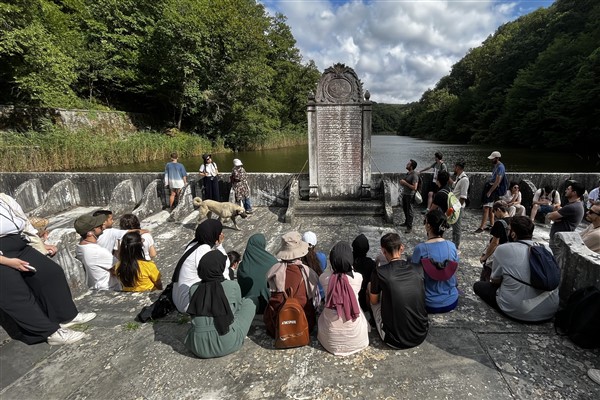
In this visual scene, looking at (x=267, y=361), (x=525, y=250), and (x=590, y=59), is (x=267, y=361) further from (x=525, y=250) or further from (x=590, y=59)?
(x=590, y=59)

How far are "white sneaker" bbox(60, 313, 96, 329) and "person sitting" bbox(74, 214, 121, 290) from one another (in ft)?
2.06

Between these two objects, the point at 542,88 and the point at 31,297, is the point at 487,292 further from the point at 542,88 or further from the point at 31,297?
the point at 542,88

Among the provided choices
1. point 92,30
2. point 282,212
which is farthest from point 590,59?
point 92,30

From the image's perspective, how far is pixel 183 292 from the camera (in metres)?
3.25

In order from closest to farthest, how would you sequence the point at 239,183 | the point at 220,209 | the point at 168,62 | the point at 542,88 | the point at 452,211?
1. the point at 452,211
2. the point at 220,209
3. the point at 239,183
4. the point at 168,62
5. the point at 542,88

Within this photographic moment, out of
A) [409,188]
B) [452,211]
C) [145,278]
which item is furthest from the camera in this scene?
[409,188]

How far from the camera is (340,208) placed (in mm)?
7828

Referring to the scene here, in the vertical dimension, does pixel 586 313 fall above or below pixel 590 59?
below

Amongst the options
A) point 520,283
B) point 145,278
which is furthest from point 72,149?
point 520,283

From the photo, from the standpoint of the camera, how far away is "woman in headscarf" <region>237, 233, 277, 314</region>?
11.1ft

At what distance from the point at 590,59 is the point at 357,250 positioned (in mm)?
29238

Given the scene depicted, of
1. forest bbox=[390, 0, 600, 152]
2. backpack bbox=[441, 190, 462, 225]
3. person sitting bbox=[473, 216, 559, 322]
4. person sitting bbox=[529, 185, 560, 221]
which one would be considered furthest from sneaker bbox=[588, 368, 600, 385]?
forest bbox=[390, 0, 600, 152]

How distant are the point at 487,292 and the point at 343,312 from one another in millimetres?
1853

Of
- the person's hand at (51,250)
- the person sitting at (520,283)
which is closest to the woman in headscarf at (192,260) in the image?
the person's hand at (51,250)
